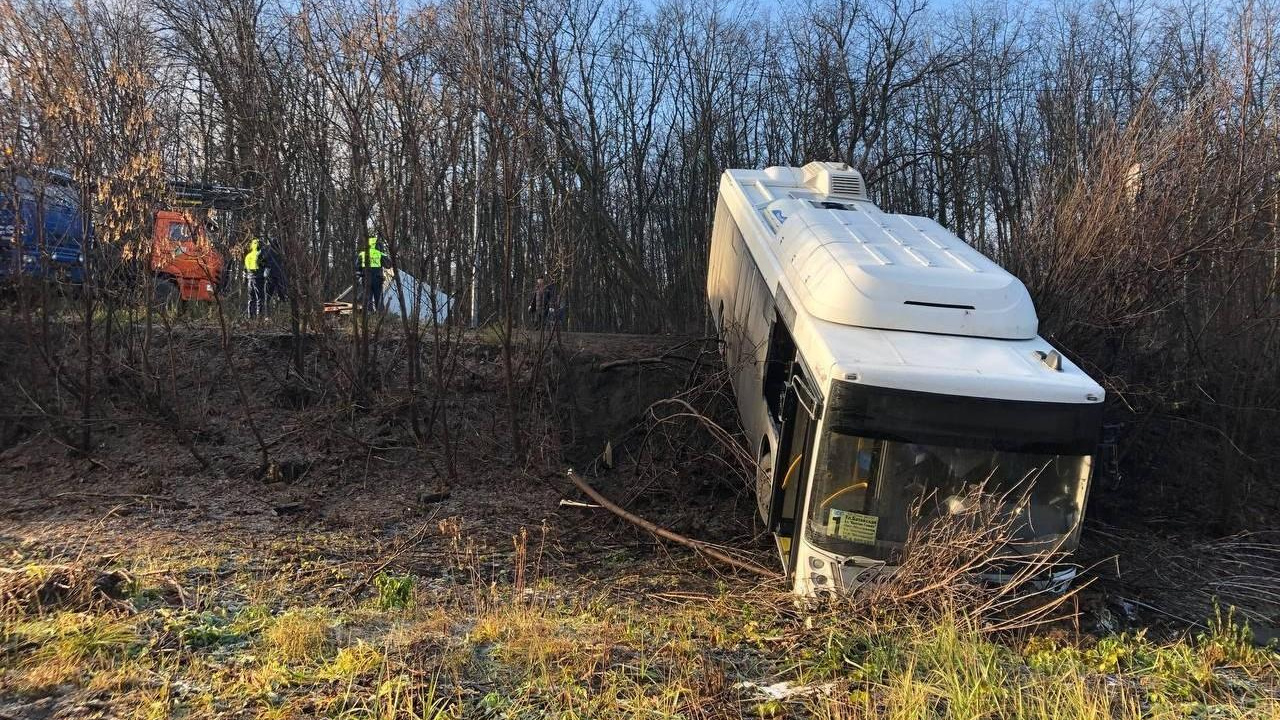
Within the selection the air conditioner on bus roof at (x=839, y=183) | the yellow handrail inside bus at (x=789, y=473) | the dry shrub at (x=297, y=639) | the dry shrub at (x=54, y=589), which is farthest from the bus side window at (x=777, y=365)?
the dry shrub at (x=54, y=589)

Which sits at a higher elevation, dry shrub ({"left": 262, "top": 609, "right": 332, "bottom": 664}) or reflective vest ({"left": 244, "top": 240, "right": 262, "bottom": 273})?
reflective vest ({"left": 244, "top": 240, "right": 262, "bottom": 273})

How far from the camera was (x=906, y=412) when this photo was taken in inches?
215

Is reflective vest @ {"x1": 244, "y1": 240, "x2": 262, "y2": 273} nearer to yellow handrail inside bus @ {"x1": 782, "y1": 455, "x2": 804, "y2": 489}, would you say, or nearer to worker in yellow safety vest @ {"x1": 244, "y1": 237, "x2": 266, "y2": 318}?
worker in yellow safety vest @ {"x1": 244, "y1": 237, "x2": 266, "y2": 318}

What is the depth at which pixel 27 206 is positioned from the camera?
9.51 metres

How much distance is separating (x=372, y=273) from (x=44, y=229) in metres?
4.29

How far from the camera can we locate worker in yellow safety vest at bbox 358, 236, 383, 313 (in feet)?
37.7

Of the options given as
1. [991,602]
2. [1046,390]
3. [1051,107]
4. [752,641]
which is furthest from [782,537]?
[1051,107]

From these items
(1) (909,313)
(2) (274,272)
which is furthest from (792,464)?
(2) (274,272)

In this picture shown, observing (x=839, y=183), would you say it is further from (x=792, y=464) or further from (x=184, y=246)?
(x=184, y=246)

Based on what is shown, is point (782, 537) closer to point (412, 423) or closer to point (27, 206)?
point (412, 423)

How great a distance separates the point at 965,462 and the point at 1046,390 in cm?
71

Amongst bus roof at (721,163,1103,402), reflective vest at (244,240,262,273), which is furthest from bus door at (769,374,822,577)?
reflective vest at (244,240,262,273)

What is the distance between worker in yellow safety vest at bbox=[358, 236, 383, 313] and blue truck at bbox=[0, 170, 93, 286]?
3213 mm

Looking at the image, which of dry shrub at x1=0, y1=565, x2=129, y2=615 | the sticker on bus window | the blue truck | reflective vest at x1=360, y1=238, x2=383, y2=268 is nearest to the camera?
dry shrub at x1=0, y1=565, x2=129, y2=615
